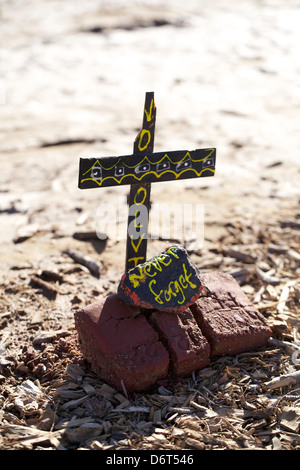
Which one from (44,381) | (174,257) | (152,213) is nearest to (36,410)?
(44,381)

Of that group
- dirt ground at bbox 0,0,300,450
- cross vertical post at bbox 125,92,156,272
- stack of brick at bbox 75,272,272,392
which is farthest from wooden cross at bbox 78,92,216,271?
dirt ground at bbox 0,0,300,450

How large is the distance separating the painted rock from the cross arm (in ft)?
2.20

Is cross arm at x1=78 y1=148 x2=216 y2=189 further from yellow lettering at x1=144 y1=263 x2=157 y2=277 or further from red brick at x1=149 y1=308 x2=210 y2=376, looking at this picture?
red brick at x1=149 y1=308 x2=210 y2=376

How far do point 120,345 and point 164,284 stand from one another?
0.62 m

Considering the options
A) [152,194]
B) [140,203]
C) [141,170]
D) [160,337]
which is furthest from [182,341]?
[152,194]

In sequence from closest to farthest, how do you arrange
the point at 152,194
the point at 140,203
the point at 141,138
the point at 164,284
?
1. the point at 164,284
2. the point at 141,138
3. the point at 140,203
4. the point at 152,194

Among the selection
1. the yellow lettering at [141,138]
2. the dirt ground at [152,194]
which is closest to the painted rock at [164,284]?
the dirt ground at [152,194]

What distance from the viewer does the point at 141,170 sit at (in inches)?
186

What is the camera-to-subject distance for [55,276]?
6.03 m

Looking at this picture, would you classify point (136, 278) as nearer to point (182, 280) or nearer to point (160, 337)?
point (182, 280)

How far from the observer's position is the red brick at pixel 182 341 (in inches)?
174
